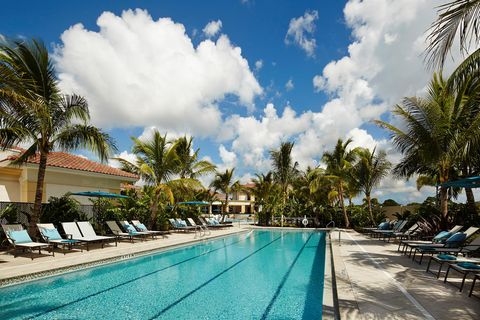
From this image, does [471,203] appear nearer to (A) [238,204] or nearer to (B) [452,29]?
(B) [452,29]

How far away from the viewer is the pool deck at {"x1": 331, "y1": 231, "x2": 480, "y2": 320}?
169 inches

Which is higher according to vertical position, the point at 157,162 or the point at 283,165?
the point at 283,165

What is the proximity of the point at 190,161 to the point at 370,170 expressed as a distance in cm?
1216

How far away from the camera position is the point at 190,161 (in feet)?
73.4

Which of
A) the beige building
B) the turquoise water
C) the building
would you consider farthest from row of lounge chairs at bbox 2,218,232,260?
the building

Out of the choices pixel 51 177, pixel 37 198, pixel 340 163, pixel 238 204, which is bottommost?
pixel 37 198

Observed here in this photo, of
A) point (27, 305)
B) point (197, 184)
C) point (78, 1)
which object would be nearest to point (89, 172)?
point (197, 184)

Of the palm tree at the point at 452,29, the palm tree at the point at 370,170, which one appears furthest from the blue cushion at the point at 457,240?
the palm tree at the point at 370,170

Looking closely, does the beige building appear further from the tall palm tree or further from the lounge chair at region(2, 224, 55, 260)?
the tall palm tree

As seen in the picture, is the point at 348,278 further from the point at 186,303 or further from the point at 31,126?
the point at 31,126

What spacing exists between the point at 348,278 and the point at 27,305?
6.16 meters

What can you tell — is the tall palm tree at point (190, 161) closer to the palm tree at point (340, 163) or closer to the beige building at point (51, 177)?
the beige building at point (51, 177)

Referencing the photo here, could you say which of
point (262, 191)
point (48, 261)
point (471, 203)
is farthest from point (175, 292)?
point (262, 191)

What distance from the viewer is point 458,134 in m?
11.6
